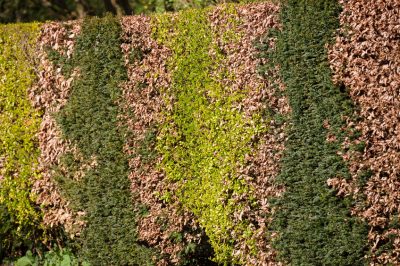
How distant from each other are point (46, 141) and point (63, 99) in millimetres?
497

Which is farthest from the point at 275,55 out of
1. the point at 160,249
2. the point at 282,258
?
the point at 160,249

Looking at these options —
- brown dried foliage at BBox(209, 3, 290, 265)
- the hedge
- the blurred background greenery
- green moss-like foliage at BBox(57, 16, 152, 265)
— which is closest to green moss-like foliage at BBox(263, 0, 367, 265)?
the hedge

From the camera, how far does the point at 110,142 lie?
21.6 ft

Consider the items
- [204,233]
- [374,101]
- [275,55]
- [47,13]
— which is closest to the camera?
[374,101]

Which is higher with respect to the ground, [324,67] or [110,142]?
[324,67]

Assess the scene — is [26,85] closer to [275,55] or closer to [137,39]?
[137,39]

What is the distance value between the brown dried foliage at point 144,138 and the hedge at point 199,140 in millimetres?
13

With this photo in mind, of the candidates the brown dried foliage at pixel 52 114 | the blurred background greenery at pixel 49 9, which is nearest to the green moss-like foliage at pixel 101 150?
the brown dried foliage at pixel 52 114

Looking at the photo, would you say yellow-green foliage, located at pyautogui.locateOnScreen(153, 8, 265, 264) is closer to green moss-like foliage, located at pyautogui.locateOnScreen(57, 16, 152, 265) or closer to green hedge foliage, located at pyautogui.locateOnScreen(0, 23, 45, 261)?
green moss-like foliage, located at pyautogui.locateOnScreen(57, 16, 152, 265)

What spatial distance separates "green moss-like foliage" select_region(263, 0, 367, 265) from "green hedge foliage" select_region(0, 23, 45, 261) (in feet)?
9.45

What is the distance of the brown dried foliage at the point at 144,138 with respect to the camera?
21.0 ft

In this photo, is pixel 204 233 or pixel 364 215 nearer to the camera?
pixel 364 215

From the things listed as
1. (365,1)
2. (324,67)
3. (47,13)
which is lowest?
(324,67)

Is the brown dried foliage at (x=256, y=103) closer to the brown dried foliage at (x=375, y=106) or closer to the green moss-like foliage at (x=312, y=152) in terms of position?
the green moss-like foliage at (x=312, y=152)
